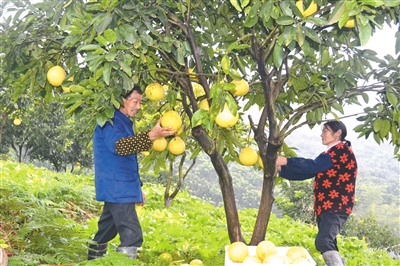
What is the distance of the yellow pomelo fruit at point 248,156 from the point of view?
3117 mm

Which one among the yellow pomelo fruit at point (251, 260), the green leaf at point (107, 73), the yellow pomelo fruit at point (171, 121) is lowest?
the yellow pomelo fruit at point (251, 260)

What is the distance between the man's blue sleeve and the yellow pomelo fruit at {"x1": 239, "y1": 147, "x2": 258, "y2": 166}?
9.6 inches

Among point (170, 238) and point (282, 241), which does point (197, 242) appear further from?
point (282, 241)

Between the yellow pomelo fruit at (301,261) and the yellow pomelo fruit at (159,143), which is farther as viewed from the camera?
the yellow pomelo fruit at (159,143)

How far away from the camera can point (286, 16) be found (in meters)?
1.78

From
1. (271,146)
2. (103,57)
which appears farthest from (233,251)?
(103,57)

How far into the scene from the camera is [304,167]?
3.11 meters

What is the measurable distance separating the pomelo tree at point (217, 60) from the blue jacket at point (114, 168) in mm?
187

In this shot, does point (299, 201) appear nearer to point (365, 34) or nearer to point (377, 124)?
point (377, 124)

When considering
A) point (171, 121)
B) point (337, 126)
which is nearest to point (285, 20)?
point (171, 121)

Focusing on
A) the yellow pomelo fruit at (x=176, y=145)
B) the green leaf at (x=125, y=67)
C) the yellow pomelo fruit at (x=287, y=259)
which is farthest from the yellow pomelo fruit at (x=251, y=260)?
the yellow pomelo fruit at (x=176, y=145)

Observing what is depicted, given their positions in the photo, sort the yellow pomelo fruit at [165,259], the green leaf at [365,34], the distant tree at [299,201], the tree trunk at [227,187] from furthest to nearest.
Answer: the distant tree at [299,201]
the yellow pomelo fruit at [165,259]
the tree trunk at [227,187]
the green leaf at [365,34]

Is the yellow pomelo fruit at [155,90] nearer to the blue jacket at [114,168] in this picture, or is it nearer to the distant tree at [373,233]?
the blue jacket at [114,168]

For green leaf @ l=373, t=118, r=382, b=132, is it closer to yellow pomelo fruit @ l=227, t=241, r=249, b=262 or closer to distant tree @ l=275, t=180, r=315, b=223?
yellow pomelo fruit @ l=227, t=241, r=249, b=262
